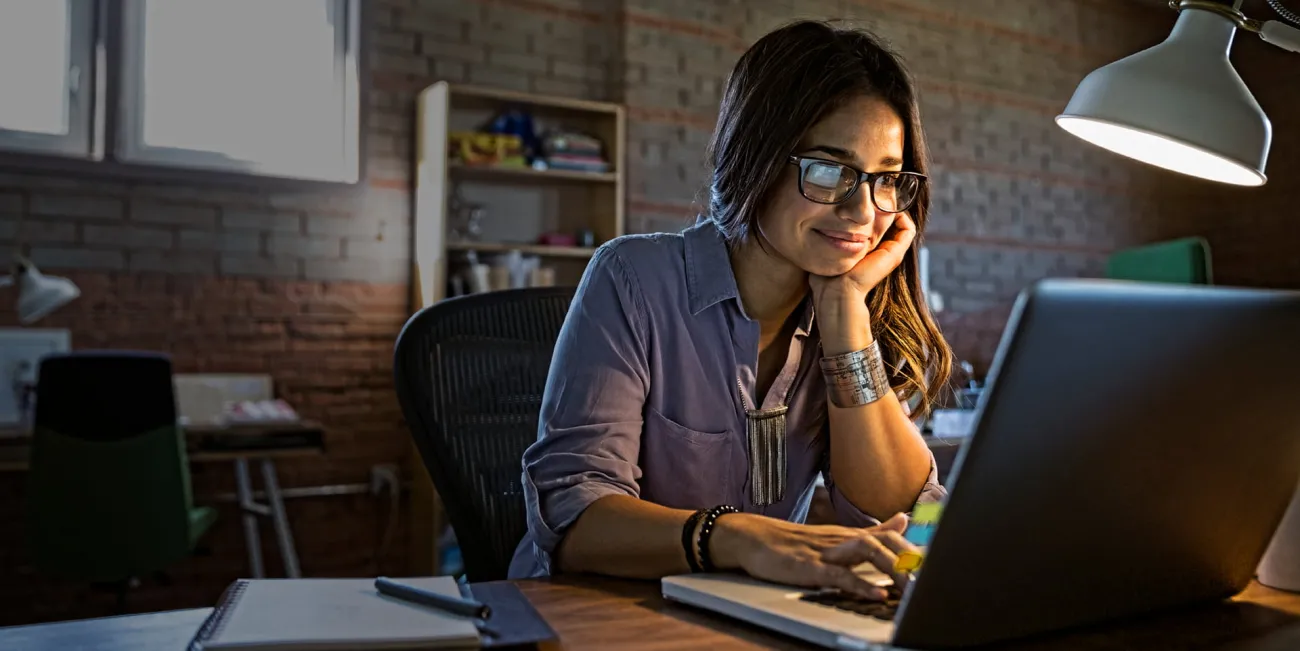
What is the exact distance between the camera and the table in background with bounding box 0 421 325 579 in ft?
10.8

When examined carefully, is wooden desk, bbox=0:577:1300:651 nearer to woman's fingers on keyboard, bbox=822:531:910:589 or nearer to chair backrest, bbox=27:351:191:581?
woman's fingers on keyboard, bbox=822:531:910:589

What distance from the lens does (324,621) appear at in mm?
773

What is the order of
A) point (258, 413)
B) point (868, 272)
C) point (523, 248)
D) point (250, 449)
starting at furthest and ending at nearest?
1. point (523, 248)
2. point (258, 413)
3. point (250, 449)
4. point (868, 272)

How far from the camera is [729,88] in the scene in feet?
4.86

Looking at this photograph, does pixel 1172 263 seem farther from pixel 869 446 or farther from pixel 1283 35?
pixel 1283 35

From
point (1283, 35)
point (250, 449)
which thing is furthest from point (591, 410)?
point (250, 449)

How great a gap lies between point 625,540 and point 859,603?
0.31 m

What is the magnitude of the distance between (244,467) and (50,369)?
0.94 meters

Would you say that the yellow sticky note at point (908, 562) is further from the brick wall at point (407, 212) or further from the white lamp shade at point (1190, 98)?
the brick wall at point (407, 212)

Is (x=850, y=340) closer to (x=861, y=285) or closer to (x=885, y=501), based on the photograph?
(x=861, y=285)

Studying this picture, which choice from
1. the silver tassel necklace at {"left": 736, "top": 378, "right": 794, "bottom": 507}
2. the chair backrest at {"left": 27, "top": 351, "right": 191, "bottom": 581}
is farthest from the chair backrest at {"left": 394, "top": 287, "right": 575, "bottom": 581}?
the chair backrest at {"left": 27, "top": 351, "right": 191, "bottom": 581}

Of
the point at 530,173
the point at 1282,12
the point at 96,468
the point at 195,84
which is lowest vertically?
the point at 96,468

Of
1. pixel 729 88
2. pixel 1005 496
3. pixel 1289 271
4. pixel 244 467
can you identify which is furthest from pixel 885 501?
pixel 1289 271

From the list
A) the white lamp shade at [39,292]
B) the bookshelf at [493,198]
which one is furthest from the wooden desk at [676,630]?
the bookshelf at [493,198]
